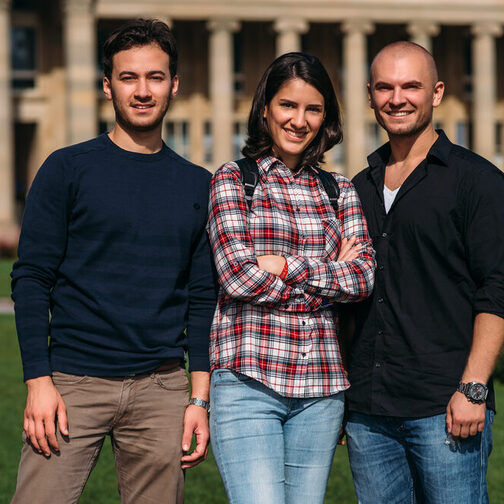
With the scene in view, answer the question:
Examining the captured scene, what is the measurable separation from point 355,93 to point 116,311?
38.1 metres

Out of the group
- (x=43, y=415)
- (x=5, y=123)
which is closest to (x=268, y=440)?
(x=43, y=415)

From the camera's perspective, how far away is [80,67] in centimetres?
3828

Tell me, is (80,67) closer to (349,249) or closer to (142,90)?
(142,90)

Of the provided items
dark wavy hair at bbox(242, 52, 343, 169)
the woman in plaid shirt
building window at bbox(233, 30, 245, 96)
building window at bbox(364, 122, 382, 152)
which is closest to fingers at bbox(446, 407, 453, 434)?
the woman in plaid shirt

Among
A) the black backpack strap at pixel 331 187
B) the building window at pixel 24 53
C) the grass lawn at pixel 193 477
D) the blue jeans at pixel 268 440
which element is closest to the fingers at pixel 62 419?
the blue jeans at pixel 268 440

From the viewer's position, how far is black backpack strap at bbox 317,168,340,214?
4227 mm

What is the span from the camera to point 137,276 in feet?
12.9

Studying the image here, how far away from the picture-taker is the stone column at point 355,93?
4075 cm

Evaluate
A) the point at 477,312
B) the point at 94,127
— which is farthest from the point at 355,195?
the point at 94,127

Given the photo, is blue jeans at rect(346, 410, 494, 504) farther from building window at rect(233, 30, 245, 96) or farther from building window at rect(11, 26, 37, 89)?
building window at rect(233, 30, 245, 96)

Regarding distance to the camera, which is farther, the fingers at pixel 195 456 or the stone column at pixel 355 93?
the stone column at pixel 355 93

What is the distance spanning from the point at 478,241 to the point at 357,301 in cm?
64

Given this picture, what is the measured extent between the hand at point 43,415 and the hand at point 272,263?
3.45 ft

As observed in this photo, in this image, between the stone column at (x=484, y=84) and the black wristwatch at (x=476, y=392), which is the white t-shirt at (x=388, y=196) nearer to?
the black wristwatch at (x=476, y=392)
